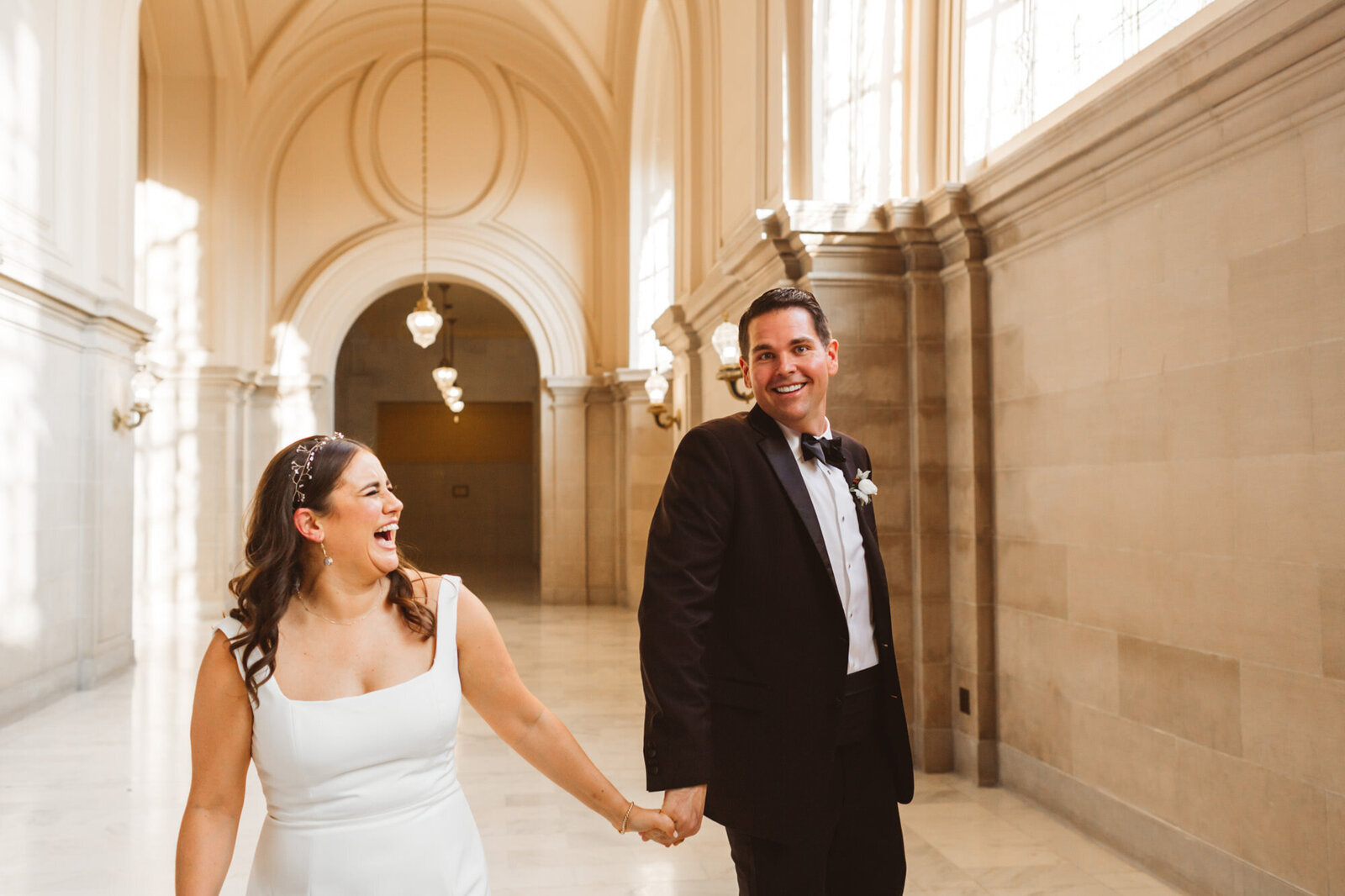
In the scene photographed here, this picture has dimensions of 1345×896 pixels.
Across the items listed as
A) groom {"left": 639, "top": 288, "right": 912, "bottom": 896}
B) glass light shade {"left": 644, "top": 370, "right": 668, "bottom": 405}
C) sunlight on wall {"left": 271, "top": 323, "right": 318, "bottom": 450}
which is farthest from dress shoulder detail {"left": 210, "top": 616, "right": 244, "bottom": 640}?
sunlight on wall {"left": 271, "top": 323, "right": 318, "bottom": 450}

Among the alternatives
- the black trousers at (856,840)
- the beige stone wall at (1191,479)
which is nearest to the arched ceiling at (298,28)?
the beige stone wall at (1191,479)

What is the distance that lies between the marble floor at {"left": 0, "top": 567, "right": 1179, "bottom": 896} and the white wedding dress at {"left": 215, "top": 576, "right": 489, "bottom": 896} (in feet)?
9.45

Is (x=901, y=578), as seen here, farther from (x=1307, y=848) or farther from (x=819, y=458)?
(x=819, y=458)

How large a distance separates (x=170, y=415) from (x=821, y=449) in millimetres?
14712

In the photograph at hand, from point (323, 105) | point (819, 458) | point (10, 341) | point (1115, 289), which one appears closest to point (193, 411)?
point (323, 105)

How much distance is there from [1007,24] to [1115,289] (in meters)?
2.29

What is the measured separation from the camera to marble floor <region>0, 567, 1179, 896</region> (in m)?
4.89

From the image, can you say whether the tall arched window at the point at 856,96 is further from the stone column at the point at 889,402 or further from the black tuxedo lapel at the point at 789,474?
the black tuxedo lapel at the point at 789,474

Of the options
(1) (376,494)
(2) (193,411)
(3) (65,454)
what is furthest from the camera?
(2) (193,411)

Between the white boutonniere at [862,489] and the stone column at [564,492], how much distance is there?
1437 centimetres

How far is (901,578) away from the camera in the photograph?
6.94 m

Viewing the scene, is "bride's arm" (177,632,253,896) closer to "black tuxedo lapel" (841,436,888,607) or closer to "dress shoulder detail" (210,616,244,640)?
"dress shoulder detail" (210,616,244,640)

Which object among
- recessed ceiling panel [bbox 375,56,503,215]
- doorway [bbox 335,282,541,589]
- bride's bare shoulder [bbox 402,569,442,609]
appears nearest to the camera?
bride's bare shoulder [bbox 402,569,442,609]

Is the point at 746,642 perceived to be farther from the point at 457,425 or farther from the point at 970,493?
the point at 457,425
